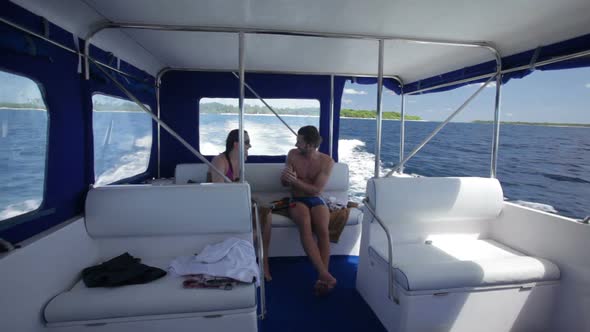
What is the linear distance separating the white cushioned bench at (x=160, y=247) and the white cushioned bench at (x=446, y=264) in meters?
0.99

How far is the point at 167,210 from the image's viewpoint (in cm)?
251

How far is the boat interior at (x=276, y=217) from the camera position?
6.29 feet

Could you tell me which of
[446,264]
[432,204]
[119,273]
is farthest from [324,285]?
[119,273]

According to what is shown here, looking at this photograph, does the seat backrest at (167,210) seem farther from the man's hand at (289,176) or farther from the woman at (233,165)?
the man's hand at (289,176)

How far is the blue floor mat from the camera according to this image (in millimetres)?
2498

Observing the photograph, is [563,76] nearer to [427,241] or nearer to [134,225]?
[427,241]

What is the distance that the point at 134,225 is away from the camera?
2475 millimetres

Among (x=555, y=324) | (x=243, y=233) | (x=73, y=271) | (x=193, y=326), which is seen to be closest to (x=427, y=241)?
(x=555, y=324)

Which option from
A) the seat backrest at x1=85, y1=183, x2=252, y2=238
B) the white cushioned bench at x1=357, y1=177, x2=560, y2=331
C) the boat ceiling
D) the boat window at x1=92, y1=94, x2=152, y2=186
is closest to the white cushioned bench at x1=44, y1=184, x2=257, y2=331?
the seat backrest at x1=85, y1=183, x2=252, y2=238

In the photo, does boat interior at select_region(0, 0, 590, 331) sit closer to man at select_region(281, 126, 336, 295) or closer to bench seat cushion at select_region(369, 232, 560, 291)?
bench seat cushion at select_region(369, 232, 560, 291)

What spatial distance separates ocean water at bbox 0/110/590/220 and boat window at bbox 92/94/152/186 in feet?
0.04

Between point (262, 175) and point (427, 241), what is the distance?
2.16 m

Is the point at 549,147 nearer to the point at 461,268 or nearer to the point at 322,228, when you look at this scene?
the point at 322,228

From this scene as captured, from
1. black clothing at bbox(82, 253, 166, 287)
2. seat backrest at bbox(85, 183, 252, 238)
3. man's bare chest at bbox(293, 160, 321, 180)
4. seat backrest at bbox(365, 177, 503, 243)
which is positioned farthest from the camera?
man's bare chest at bbox(293, 160, 321, 180)
